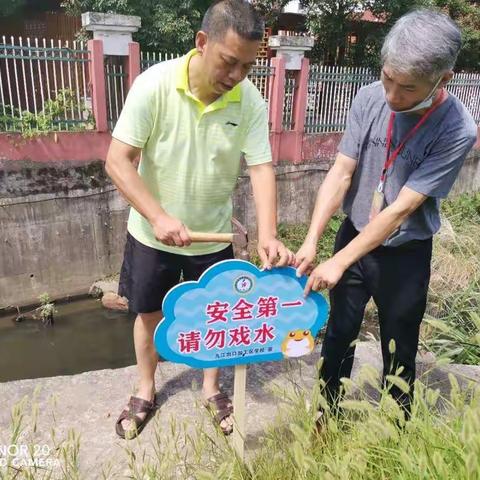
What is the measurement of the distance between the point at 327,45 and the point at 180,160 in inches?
390

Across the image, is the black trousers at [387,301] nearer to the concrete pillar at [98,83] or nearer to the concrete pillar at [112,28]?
the concrete pillar at [98,83]

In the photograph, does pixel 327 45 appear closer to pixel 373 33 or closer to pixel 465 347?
pixel 373 33

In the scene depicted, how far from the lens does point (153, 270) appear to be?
2.18 meters

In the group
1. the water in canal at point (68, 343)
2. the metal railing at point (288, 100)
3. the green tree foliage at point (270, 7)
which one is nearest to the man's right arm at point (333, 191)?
the water in canal at point (68, 343)

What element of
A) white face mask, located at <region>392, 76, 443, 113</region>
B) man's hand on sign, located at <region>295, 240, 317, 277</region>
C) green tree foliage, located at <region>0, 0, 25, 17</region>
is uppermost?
green tree foliage, located at <region>0, 0, 25, 17</region>

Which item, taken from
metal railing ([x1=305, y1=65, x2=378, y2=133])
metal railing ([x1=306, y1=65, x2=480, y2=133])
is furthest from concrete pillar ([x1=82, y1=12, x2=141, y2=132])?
metal railing ([x1=305, y1=65, x2=378, y2=133])

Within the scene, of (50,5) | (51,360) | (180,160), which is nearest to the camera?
(180,160)

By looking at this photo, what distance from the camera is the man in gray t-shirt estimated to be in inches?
62.1

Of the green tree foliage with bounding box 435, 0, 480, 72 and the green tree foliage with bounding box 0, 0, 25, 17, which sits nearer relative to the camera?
the green tree foliage with bounding box 0, 0, 25, 17

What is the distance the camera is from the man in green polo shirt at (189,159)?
5.85 feet

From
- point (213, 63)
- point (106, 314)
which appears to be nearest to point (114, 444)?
point (213, 63)

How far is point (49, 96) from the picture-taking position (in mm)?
5805

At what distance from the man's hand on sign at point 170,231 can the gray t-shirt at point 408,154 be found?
0.77 metres

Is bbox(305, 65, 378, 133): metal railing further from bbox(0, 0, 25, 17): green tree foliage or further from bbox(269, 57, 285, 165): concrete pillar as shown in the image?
bbox(0, 0, 25, 17): green tree foliage
